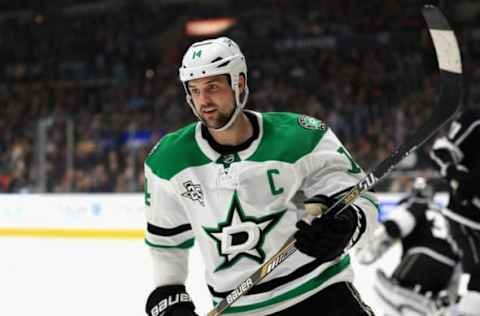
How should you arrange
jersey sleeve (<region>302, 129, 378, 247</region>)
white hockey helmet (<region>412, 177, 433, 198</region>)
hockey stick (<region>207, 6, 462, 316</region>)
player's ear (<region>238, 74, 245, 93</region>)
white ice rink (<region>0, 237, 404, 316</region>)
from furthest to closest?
white ice rink (<region>0, 237, 404, 316</region>) < white hockey helmet (<region>412, 177, 433, 198</region>) < player's ear (<region>238, 74, 245, 93</region>) < jersey sleeve (<region>302, 129, 378, 247</region>) < hockey stick (<region>207, 6, 462, 316</region>)

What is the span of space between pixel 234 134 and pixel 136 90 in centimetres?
842

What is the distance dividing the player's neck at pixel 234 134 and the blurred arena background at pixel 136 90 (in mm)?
2367

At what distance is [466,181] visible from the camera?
331 centimetres

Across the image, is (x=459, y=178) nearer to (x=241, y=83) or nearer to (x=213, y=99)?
(x=241, y=83)

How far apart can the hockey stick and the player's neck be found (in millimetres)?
278

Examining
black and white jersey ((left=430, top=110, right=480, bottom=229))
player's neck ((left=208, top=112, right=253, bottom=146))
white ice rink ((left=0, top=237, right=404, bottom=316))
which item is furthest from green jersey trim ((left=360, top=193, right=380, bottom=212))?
white ice rink ((left=0, top=237, right=404, bottom=316))

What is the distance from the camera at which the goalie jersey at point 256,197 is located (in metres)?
1.93

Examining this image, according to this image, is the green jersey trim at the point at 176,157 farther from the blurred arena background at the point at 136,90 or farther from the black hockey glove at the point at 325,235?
the blurred arena background at the point at 136,90

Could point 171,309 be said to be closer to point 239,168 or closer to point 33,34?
point 239,168

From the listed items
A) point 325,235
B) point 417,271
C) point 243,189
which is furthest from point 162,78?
point 325,235

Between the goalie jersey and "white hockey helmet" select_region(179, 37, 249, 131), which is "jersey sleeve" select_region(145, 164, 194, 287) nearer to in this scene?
the goalie jersey

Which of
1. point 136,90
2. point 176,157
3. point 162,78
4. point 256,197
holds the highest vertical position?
point 162,78

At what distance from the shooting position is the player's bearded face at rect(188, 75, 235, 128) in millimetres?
1919

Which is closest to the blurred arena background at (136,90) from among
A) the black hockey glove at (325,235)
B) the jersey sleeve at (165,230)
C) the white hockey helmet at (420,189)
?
the white hockey helmet at (420,189)
